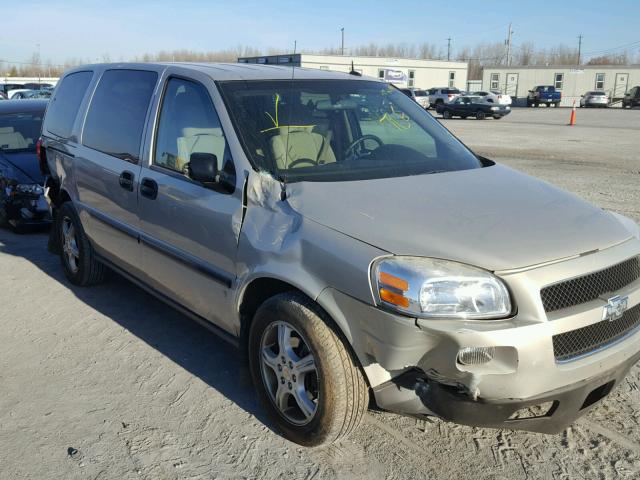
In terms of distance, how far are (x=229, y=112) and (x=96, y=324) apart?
85.8 inches

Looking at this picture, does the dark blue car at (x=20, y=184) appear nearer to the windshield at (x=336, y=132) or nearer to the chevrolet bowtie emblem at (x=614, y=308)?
the windshield at (x=336, y=132)

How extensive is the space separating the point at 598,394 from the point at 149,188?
2803mm

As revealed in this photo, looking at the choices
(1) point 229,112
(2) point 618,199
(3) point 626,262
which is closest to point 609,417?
(3) point 626,262

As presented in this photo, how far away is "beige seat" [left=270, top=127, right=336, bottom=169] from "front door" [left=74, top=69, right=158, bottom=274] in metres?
1.15

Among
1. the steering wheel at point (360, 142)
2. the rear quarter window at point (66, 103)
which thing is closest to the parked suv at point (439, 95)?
the rear quarter window at point (66, 103)

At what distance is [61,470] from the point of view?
2965 mm

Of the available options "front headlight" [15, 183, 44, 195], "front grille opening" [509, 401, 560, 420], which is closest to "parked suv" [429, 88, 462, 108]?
"front headlight" [15, 183, 44, 195]

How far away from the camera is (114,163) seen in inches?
176

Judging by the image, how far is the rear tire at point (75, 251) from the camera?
17.3 feet

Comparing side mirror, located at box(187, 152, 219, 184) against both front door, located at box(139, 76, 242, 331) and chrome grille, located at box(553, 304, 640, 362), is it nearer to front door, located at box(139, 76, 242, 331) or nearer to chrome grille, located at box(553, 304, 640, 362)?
front door, located at box(139, 76, 242, 331)

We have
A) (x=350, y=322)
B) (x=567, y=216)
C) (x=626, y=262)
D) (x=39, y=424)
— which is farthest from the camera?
(x=39, y=424)

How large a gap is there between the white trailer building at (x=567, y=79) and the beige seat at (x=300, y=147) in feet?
191

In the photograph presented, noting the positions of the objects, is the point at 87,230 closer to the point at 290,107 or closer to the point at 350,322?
the point at 290,107

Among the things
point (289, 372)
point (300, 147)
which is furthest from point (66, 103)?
point (289, 372)
